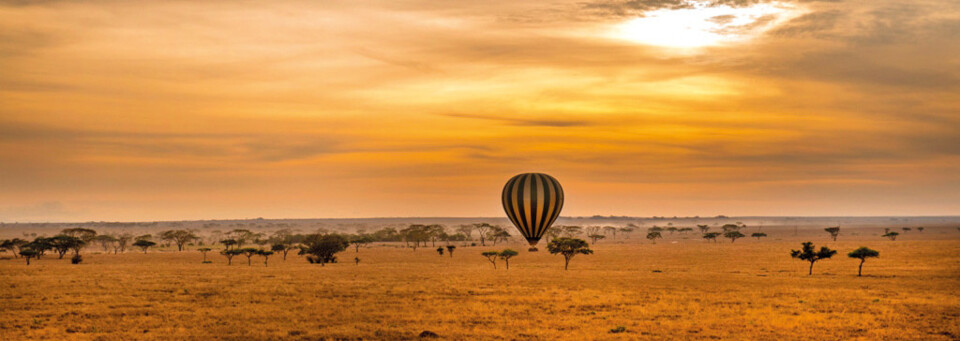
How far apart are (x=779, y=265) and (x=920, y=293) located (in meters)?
32.7

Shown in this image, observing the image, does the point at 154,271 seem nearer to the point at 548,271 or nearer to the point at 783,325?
the point at 548,271

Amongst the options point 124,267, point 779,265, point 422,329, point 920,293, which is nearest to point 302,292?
point 422,329

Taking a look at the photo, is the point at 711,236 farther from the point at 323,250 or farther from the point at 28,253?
the point at 28,253

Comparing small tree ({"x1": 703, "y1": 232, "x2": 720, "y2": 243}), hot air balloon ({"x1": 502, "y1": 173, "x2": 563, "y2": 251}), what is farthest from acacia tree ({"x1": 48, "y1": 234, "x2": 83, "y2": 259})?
small tree ({"x1": 703, "y1": 232, "x2": 720, "y2": 243})

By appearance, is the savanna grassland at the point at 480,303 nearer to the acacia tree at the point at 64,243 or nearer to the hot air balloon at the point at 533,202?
the hot air balloon at the point at 533,202

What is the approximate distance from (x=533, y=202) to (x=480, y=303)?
28.6 feet

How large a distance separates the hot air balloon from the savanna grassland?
4.92 m

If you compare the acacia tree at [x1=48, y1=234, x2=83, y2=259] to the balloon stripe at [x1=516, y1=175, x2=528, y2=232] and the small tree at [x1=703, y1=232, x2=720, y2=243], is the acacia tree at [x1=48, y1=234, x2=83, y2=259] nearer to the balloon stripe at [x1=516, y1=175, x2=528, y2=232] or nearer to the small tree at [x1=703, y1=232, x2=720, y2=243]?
the balloon stripe at [x1=516, y1=175, x2=528, y2=232]

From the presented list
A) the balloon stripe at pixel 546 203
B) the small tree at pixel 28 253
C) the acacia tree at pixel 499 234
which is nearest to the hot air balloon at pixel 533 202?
the balloon stripe at pixel 546 203

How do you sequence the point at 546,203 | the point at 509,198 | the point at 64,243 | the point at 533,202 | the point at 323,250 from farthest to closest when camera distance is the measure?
the point at 64,243
the point at 323,250
the point at 509,198
the point at 546,203
the point at 533,202

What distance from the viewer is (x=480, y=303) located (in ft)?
169

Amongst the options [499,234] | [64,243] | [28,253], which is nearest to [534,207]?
[28,253]

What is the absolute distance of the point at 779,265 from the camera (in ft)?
294

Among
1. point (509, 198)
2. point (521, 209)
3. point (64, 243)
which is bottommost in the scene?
point (64, 243)
